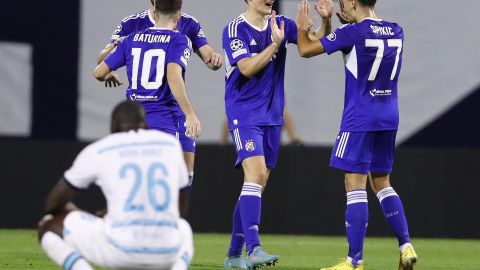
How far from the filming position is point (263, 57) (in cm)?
848

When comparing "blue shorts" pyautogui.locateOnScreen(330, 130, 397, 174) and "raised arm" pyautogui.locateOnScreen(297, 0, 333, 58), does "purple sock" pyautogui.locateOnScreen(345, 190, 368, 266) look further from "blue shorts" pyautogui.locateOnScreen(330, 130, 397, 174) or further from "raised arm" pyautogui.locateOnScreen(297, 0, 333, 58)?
"raised arm" pyautogui.locateOnScreen(297, 0, 333, 58)

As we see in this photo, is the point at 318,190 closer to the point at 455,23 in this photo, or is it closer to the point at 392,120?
the point at 455,23

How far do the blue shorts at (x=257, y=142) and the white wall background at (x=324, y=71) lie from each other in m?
5.56

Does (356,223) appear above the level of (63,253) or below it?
below

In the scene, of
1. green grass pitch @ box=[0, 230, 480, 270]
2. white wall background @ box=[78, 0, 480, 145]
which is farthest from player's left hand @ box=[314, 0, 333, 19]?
white wall background @ box=[78, 0, 480, 145]

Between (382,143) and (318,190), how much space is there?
5635 millimetres

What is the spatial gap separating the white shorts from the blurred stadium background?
25.9ft

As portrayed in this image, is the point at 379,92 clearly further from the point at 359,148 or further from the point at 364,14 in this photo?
the point at 364,14

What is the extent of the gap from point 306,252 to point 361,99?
3143 millimetres

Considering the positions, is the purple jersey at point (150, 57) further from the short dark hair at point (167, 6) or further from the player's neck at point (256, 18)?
the player's neck at point (256, 18)

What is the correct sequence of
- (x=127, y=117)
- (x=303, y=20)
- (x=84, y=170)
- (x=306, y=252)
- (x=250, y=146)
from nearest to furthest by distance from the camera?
1. (x=84, y=170)
2. (x=127, y=117)
3. (x=303, y=20)
4. (x=250, y=146)
5. (x=306, y=252)

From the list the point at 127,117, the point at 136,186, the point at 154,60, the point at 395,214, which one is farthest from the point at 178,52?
the point at 136,186

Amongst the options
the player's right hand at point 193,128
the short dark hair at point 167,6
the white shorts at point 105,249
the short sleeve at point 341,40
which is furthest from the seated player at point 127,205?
the short dark hair at point 167,6

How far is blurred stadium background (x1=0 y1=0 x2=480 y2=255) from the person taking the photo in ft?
45.7
